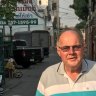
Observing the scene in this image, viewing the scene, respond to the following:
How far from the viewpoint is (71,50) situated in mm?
4031

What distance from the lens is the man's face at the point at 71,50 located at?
403 centimetres

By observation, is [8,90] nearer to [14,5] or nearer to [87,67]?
[14,5]

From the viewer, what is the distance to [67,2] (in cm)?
9481

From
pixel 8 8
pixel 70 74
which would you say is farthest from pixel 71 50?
pixel 8 8

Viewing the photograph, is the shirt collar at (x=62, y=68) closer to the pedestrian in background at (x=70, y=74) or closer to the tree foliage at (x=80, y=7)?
the pedestrian in background at (x=70, y=74)

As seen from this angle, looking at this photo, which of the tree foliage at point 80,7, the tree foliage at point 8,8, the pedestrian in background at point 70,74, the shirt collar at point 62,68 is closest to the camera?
the pedestrian in background at point 70,74

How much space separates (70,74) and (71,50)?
0.20 meters

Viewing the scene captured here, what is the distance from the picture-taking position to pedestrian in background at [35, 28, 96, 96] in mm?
4027

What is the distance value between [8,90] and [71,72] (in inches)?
683

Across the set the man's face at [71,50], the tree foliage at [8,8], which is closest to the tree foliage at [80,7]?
the tree foliage at [8,8]

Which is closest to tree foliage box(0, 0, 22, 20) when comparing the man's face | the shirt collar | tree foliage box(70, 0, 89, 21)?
the shirt collar

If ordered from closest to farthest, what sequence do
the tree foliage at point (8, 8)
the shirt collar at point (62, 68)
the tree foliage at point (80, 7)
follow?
the shirt collar at point (62, 68)
the tree foliage at point (8, 8)
the tree foliage at point (80, 7)

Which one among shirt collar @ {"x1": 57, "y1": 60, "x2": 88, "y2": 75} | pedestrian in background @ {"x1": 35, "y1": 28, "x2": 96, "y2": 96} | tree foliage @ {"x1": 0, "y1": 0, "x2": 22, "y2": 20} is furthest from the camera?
tree foliage @ {"x1": 0, "y1": 0, "x2": 22, "y2": 20}

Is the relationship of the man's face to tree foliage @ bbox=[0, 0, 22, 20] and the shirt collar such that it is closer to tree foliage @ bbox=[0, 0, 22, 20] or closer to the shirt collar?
the shirt collar
